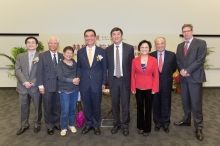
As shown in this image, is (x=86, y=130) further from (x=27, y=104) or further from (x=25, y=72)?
(x=25, y=72)

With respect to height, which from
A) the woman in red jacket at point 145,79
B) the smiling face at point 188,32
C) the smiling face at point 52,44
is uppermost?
the smiling face at point 188,32

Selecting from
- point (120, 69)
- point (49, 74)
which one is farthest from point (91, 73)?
point (49, 74)

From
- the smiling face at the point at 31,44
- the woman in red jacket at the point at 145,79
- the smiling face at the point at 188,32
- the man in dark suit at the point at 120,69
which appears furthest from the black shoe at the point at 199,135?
the smiling face at the point at 31,44

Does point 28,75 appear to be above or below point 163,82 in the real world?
above

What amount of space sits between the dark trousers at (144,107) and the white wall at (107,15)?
12.3 feet

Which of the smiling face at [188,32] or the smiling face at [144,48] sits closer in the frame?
the smiling face at [144,48]

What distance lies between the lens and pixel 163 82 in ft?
9.70

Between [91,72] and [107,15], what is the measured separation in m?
3.74

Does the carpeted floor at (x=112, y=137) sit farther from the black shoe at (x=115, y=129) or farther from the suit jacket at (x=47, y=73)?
the suit jacket at (x=47, y=73)

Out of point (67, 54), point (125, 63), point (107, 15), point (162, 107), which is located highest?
point (107, 15)

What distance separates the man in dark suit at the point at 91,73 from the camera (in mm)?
2869

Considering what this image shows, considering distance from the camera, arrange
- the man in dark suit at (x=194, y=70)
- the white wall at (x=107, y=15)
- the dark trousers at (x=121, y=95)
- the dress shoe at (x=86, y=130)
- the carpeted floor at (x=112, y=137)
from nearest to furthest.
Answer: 1. the carpeted floor at (x=112, y=137)
2. the man in dark suit at (x=194, y=70)
3. the dark trousers at (x=121, y=95)
4. the dress shoe at (x=86, y=130)
5. the white wall at (x=107, y=15)

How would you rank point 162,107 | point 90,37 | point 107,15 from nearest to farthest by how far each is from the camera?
point 90,37 → point 162,107 → point 107,15

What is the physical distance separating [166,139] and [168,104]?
560mm
